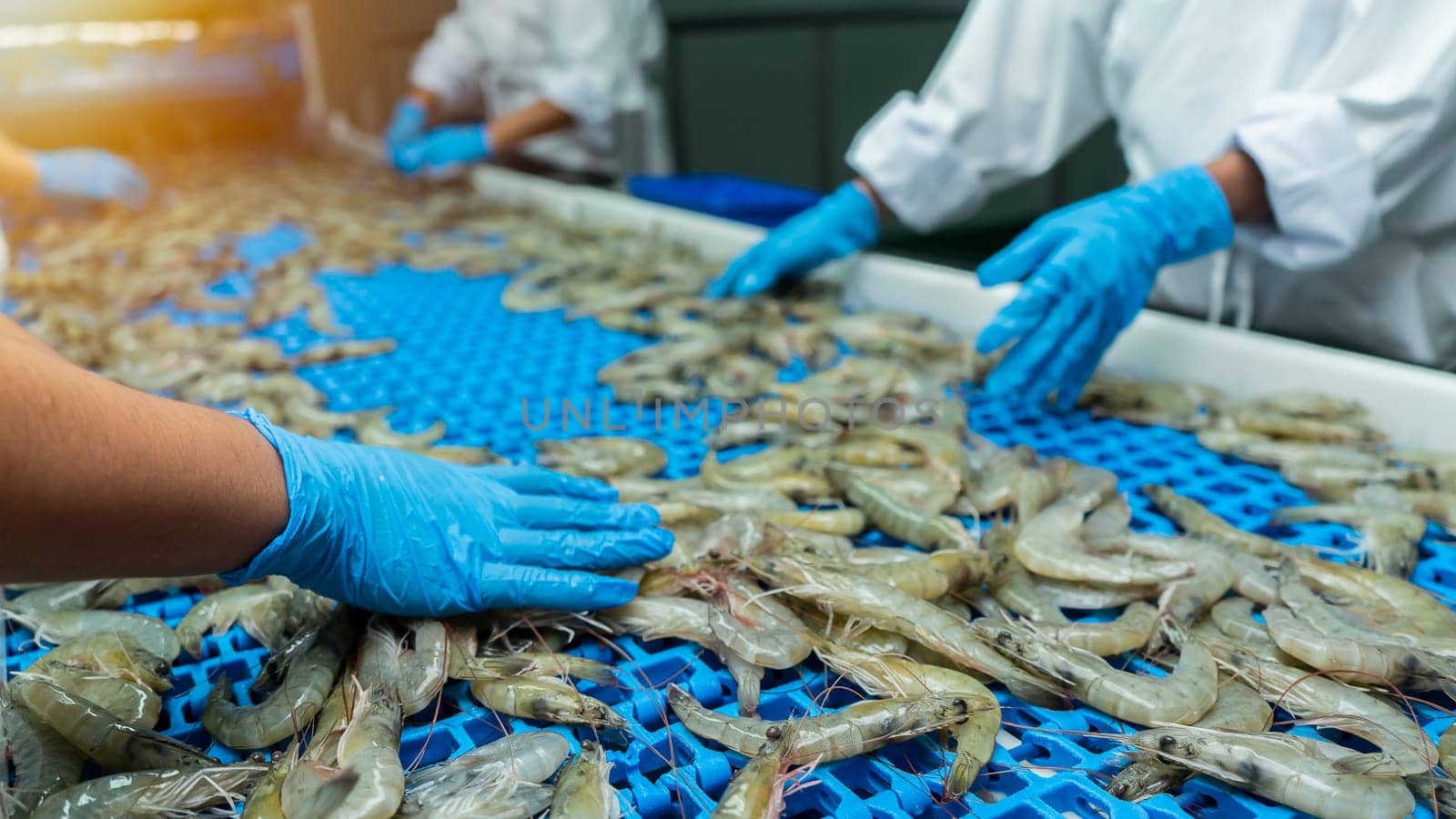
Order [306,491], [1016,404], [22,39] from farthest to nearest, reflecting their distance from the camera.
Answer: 1. [22,39]
2. [1016,404]
3. [306,491]

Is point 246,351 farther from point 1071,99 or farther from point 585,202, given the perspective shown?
point 1071,99

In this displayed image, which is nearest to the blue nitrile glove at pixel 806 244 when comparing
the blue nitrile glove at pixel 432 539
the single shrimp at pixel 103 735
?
the blue nitrile glove at pixel 432 539

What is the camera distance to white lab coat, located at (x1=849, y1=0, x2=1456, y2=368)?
65.6 inches

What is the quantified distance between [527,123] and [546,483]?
3549 millimetres

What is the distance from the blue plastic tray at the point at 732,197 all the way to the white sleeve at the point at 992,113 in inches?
30.2

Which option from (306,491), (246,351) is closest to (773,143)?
(246,351)

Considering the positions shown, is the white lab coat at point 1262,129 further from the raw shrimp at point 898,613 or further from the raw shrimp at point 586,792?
the raw shrimp at point 586,792

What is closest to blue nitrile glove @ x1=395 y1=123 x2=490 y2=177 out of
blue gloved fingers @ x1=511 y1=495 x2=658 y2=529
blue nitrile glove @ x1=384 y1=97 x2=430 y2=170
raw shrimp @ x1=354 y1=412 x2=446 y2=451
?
blue nitrile glove @ x1=384 y1=97 x2=430 y2=170

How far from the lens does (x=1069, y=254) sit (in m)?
1.67

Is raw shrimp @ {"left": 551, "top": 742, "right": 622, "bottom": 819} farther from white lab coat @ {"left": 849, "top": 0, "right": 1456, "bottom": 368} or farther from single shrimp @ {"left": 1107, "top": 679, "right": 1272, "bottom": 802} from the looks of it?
white lab coat @ {"left": 849, "top": 0, "right": 1456, "bottom": 368}

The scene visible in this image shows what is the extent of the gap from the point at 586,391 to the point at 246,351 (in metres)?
0.94

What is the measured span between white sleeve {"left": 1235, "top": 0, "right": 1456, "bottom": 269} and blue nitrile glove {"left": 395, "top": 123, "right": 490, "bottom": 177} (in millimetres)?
3638

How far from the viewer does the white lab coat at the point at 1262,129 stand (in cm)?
167

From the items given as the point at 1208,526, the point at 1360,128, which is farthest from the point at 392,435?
the point at 1360,128
